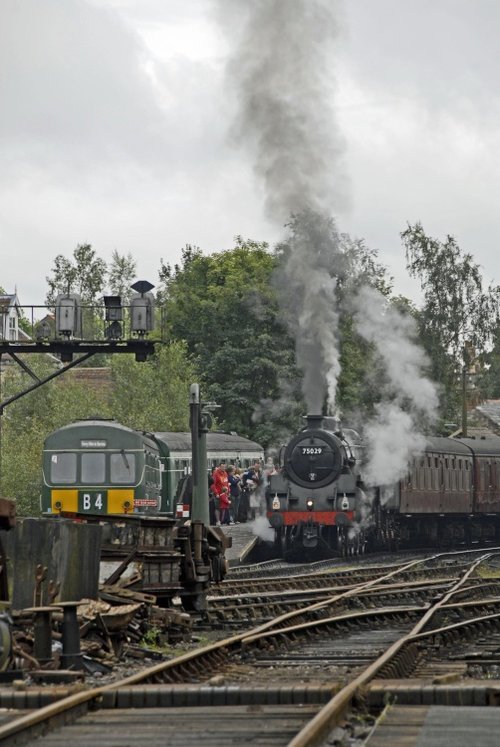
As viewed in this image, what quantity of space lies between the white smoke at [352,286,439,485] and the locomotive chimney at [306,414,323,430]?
5.48ft

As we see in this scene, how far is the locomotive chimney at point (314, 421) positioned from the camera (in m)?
35.3

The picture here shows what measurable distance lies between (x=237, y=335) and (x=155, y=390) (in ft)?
31.4

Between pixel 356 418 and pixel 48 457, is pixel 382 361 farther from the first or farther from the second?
pixel 48 457

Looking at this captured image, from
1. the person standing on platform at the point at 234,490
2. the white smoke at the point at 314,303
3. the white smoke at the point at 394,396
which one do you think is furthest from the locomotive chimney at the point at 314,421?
the person standing on platform at the point at 234,490

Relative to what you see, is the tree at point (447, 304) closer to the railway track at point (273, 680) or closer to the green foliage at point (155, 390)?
the green foliage at point (155, 390)

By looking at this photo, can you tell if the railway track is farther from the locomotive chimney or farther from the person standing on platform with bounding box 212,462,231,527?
the person standing on platform with bounding box 212,462,231,527

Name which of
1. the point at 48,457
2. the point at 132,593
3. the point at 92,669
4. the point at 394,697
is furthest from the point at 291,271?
the point at 394,697

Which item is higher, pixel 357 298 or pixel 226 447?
pixel 357 298

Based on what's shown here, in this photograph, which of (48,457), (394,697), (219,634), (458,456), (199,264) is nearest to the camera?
(394,697)

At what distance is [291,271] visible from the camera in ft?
129

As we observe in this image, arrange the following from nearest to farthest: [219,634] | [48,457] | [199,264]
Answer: [219,634], [48,457], [199,264]

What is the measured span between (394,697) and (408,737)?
4.96 feet

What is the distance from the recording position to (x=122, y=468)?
37.0 metres

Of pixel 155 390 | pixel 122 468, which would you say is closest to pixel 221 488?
pixel 122 468
